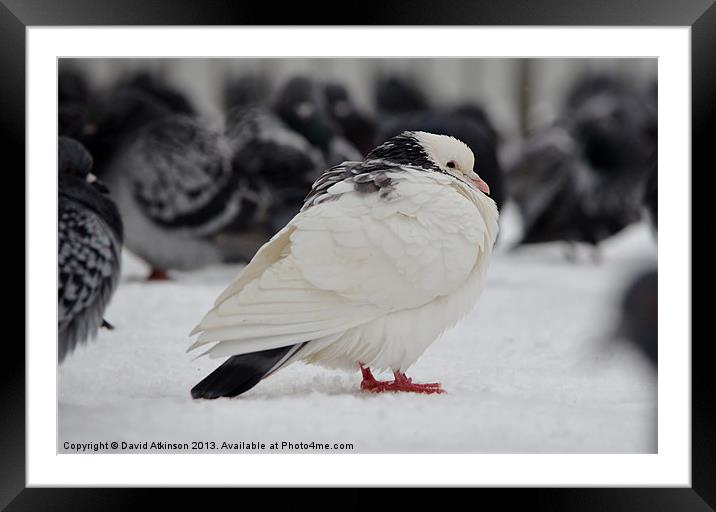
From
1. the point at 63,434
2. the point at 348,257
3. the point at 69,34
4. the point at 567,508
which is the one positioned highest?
the point at 69,34

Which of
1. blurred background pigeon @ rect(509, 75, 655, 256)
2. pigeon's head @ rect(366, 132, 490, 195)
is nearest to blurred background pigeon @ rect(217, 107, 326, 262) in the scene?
pigeon's head @ rect(366, 132, 490, 195)

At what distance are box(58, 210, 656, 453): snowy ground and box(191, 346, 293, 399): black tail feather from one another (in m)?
0.05

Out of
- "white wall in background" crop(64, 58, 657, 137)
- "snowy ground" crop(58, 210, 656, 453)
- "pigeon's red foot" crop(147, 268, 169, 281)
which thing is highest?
"white wall in background" crop(64, 58, 657, 137)

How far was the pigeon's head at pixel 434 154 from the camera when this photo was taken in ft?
7.80

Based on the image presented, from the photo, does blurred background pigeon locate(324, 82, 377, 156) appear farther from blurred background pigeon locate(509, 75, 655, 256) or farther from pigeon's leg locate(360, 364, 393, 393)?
pigeon's leg locate(360, 364, 393, 393)

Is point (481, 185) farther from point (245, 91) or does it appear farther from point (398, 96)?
point (245, 91)

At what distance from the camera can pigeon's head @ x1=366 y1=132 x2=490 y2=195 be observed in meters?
2.38

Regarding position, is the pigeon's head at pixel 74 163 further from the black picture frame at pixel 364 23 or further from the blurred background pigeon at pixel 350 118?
the blurred background pigeon at pixel 350 118

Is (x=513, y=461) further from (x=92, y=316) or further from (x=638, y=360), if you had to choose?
(x=92, y=316)

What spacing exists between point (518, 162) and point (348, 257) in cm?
89

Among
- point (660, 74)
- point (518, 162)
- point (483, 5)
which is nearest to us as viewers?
point (483, 5)

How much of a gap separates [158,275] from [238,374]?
23.9 inches

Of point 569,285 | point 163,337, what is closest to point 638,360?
point 569,285

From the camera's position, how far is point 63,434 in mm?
2502
